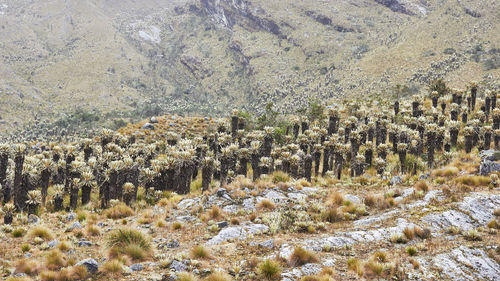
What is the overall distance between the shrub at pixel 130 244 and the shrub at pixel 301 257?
18.3 feet

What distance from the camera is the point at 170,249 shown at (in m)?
13.7

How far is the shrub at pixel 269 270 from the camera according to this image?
34.7 ft

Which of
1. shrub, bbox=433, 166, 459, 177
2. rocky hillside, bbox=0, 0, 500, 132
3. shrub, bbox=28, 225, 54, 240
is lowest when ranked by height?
shrub, bbox=28, 225, 54, 240

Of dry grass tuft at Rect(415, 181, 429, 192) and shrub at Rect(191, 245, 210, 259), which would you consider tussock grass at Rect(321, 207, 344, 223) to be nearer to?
dry grass tuft at Rect(415, 181, 429, 192)

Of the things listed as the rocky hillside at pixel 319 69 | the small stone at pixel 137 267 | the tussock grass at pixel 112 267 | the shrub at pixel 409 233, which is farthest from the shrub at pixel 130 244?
the rocky hillside at pixel 319 69

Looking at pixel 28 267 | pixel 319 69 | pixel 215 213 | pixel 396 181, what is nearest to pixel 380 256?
pixel 215 213

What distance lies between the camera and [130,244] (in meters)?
12.6

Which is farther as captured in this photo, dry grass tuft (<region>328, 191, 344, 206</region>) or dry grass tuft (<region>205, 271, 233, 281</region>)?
dry grass tuft (<region>328, 191, 344, 206</region>)

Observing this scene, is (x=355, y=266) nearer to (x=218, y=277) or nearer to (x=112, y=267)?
(x=218, y=277)

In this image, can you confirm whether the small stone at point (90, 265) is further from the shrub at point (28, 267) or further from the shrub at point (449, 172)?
the shrub at point (449, 172)

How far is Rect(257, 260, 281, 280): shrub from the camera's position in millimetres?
10573

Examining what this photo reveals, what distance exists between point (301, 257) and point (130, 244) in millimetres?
6526

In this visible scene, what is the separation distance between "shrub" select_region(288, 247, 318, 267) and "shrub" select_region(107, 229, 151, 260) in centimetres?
558

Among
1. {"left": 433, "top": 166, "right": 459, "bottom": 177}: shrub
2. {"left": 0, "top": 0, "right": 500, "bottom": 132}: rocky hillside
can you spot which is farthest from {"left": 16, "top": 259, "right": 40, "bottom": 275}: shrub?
{"left": 0, "top": 0, "right": 500, "bottom": 132}: rocky hillside
